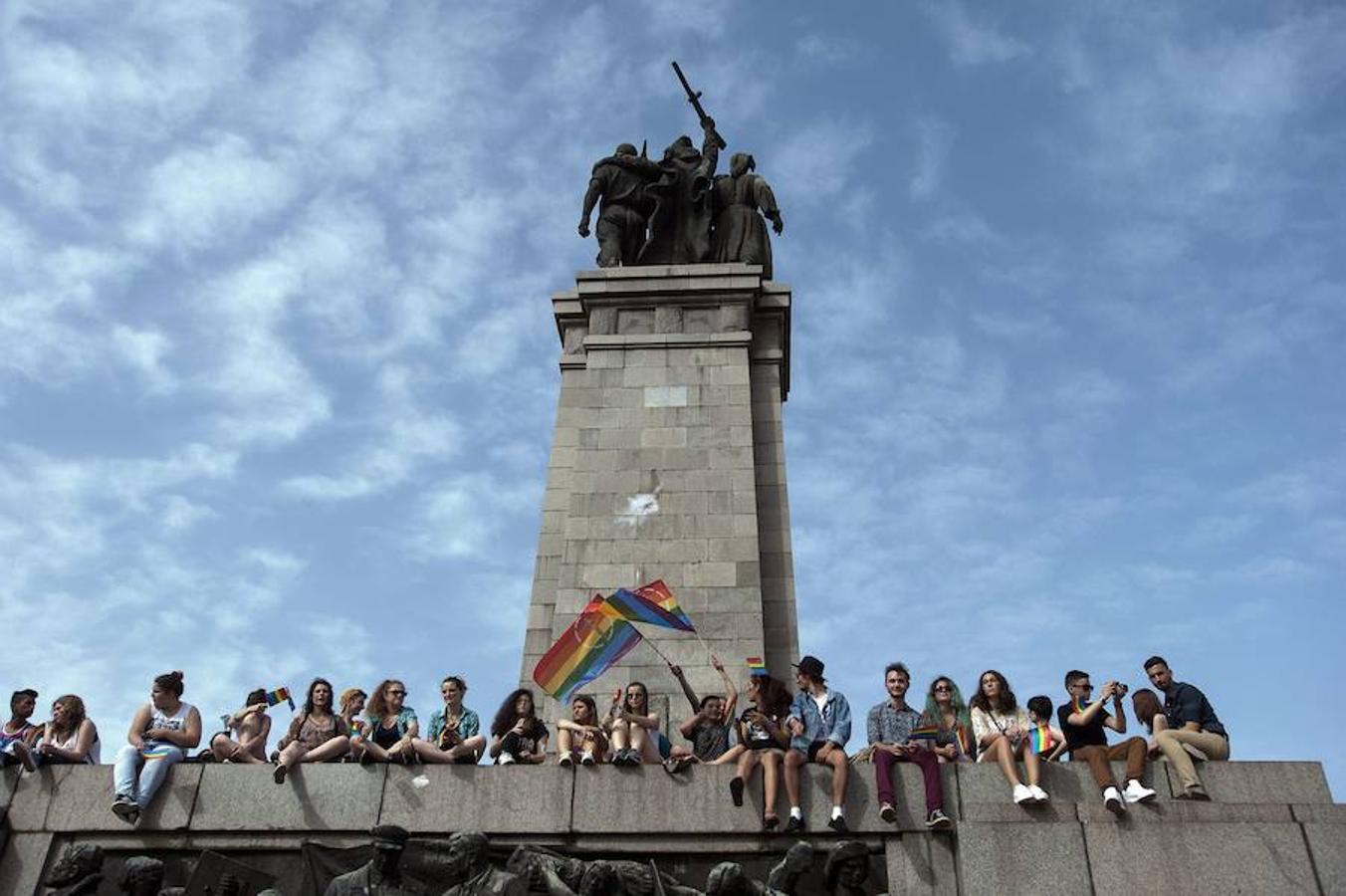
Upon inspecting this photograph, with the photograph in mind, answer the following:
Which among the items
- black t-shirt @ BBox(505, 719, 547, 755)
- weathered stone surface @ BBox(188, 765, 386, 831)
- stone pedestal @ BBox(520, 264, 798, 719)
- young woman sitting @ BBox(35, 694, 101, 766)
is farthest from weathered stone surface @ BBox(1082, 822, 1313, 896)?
young woman sitting @ BBox(35, 694, 101, 766)

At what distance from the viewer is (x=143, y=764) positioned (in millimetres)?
12008

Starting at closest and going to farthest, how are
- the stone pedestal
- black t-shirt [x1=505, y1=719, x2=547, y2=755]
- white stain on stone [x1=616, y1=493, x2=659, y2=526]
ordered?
black t-shirt [x1=505, y1=719, x2=547, y2=755]
the stone pedestal
white stain on stone [x1=616, y1=493, x2=659, y2=526]

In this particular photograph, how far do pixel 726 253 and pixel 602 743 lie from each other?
36.8ft

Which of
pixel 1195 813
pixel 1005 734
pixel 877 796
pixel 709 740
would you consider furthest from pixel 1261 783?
pixel 709 740

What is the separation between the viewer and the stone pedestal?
16406 millimetres

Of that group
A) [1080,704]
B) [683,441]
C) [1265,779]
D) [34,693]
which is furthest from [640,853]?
[683,441]

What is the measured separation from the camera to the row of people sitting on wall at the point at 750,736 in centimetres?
1123

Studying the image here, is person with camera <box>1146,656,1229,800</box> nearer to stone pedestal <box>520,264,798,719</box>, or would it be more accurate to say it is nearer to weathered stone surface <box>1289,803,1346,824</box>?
weathered stone surface <box>1289,803,1346,824</box>

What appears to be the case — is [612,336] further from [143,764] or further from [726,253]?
[143,764]

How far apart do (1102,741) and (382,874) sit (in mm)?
6966

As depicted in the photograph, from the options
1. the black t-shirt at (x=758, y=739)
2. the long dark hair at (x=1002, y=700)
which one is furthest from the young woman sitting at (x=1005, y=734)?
the black t-shirt at (x=758, y=739)

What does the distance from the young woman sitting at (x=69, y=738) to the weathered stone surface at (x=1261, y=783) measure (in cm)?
1089

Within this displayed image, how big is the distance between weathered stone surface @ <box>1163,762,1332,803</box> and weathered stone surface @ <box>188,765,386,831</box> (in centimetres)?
782

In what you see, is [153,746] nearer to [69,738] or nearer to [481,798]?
[69,738]
